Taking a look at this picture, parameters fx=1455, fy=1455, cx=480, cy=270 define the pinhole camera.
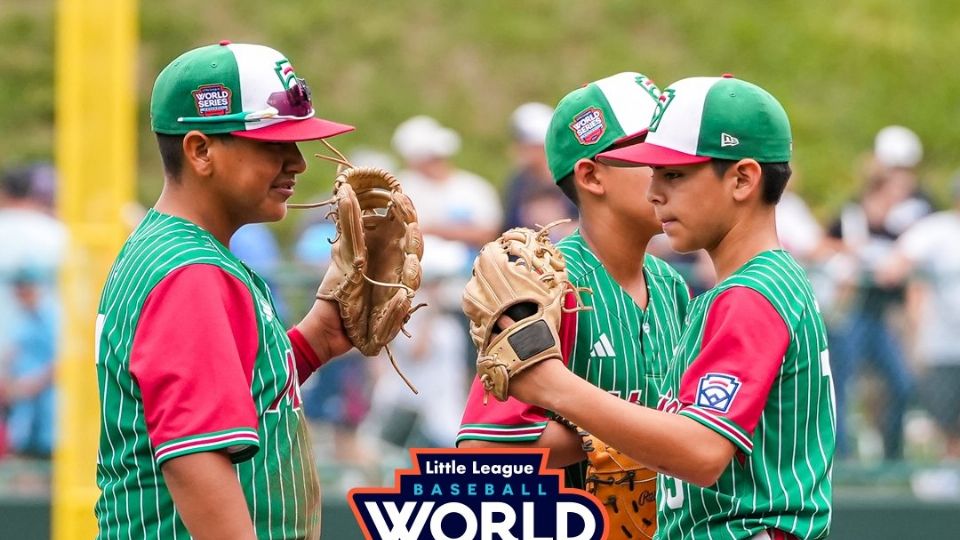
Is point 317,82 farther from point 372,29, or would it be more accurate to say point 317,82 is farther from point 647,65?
point 647,65

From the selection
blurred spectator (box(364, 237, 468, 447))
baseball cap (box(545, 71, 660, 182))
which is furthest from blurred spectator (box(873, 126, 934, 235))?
baseball cap (box(545, 71, 660, 182))

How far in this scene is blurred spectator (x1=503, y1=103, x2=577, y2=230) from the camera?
7.82m

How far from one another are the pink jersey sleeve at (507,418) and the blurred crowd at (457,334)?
3818 mm

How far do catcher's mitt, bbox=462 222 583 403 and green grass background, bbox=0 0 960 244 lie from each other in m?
11.4

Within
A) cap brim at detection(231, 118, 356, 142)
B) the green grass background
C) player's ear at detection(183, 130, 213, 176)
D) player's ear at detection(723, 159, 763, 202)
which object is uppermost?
the green grass background

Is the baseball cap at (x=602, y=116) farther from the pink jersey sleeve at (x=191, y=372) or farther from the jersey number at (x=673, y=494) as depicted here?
the pink jersey sleeve at (x=191, y=372)

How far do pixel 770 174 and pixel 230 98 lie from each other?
3.95 feet

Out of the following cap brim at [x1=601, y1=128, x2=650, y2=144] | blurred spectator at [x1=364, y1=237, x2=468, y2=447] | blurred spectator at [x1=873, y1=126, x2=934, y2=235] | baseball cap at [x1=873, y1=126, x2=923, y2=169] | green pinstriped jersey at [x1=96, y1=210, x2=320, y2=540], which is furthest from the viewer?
baseball cap at [x1=873, y1=126, x2=923, y2=169]

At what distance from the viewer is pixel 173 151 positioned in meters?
3.27

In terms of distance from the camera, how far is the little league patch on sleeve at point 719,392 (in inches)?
119

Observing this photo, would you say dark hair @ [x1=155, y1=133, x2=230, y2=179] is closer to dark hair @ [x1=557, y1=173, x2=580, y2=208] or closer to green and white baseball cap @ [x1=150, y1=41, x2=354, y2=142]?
green and white baseball cap @ [x1=150, y1=41, x2=354, y2=142]

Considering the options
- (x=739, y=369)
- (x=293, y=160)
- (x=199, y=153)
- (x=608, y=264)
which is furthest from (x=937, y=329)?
(x=199, y=153)

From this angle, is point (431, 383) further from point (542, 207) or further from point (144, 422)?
point (144, 422)

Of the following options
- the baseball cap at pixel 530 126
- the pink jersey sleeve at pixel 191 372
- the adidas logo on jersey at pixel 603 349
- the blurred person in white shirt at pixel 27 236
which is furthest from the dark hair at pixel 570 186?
the baseball cap at pixel 530 126
